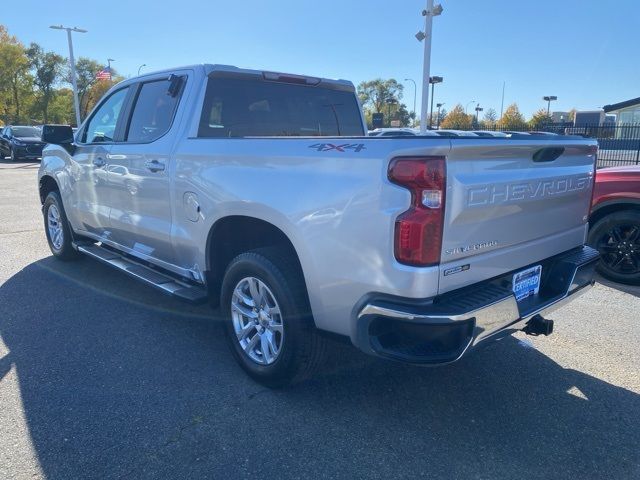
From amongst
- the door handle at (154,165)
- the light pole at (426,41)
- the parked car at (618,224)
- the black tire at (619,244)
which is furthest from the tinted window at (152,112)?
the light pole at (426,41)

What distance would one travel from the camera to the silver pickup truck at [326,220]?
2.37 meters

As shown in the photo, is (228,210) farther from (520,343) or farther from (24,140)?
(24,140)

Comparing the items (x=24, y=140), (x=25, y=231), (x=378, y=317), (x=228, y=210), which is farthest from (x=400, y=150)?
(x=24, y=140)

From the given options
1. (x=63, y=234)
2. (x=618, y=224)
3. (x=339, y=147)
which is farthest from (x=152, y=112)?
(x=618, y=224)

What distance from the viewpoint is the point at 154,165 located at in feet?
12.8

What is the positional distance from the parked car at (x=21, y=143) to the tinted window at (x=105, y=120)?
2067 centimetres

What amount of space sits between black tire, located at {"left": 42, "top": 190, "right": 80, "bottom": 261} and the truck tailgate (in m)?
4.84

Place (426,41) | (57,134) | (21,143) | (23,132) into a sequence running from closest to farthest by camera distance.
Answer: (57,134) < (426,41) < (21,143) < (23,132)

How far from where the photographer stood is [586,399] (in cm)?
317

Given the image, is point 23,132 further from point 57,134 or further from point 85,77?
point 85,77

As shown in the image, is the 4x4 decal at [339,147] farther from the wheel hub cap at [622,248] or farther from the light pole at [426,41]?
the light pole at [426,41]

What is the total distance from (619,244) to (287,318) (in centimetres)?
428

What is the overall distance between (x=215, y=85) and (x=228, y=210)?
1.21m

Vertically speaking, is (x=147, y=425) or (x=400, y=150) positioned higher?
(x=400, y=150)
